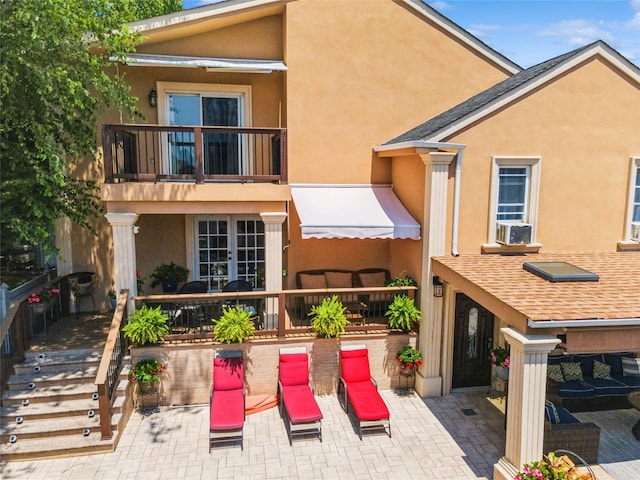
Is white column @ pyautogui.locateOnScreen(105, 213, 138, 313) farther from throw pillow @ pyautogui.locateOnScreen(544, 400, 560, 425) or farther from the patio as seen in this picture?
throw pillow @ pyautogui.locateOnScreen(544, 400, 560, 425)

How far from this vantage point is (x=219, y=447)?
40.8 ft

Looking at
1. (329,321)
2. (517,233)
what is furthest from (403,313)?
(517,233)

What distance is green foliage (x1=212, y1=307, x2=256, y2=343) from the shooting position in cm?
1440

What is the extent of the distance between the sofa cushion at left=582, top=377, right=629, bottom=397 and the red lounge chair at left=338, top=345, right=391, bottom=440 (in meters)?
6.52

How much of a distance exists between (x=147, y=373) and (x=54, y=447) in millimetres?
2869

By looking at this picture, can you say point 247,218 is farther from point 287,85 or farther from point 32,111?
point 32,111

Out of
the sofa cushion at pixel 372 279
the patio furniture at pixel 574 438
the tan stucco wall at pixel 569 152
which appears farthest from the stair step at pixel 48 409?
the tan stucco wall at pixel 569 152

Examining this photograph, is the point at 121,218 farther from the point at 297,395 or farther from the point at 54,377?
the point at 297,395

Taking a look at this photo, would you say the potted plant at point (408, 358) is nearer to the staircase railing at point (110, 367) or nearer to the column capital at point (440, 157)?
the column capital at point (440, 157)

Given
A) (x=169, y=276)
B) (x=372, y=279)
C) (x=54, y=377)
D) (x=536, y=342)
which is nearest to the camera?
(x=536, y=342)

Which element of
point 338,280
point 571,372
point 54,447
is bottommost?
point 54,447

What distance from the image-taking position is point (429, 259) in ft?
49.0

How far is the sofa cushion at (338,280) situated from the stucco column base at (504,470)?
28.0 feet

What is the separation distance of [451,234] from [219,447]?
9093 millimetres
